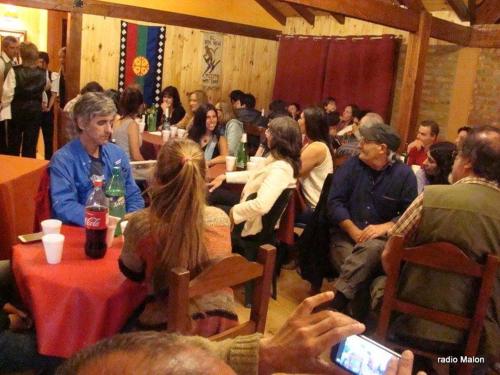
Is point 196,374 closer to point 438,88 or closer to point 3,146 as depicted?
point 3,146

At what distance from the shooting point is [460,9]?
247 inches

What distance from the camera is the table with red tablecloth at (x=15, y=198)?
302cm

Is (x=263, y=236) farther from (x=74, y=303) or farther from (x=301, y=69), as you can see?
(x=301, y=69)

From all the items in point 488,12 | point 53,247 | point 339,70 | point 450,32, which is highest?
point 488,12

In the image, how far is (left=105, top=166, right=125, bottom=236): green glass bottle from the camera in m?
2.35

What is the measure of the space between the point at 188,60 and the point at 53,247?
20.8 feet

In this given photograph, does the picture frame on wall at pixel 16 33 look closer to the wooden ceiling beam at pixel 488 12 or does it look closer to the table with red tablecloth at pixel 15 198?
the table with red tablecloth at pixel 15 198

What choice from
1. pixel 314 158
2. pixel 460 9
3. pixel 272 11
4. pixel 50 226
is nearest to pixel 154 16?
pixel 272 11

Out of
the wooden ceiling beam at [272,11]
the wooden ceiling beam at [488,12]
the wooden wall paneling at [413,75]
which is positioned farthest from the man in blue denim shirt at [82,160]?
the wooden ceiling beam at [272,11]

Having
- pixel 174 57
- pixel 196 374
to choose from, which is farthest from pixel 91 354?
pixel 174 57

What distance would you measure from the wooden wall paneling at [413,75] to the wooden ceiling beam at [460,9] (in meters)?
0.63

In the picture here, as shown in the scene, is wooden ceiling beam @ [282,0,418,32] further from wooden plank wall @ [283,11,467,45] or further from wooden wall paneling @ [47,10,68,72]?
wooden wall paneling @ [47,10,68,72]

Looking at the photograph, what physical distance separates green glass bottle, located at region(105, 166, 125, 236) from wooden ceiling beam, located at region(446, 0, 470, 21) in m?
5.16

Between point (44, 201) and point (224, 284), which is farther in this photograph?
point (44, 201)
